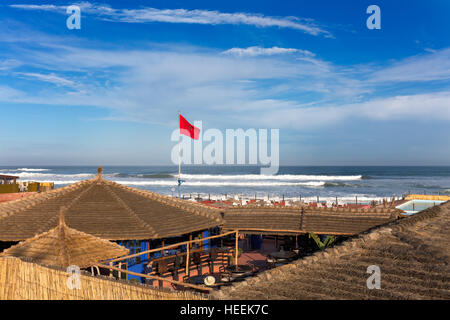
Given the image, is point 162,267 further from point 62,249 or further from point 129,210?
point 62,249

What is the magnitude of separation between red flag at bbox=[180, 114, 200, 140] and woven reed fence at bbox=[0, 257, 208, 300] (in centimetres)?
1261

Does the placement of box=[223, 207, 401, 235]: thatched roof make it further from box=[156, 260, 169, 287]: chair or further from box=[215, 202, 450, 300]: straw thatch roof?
box=[215, 202, 450, 300]: straw thatch roof

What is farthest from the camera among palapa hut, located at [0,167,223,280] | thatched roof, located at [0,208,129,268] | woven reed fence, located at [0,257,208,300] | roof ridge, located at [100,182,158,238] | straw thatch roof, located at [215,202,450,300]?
roof ridge, located at [100,182,158,238]

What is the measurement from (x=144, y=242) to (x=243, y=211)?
11.4 feet

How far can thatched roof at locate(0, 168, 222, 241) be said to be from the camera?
903cm

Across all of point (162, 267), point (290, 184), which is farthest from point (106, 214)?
point (290, 184)

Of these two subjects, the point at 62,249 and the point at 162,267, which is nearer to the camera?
the point at 62,249

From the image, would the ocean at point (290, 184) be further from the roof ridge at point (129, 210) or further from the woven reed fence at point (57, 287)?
the woven reed fence at point (57, 287)

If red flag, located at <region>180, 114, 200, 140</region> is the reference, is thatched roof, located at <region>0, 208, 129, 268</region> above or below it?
below

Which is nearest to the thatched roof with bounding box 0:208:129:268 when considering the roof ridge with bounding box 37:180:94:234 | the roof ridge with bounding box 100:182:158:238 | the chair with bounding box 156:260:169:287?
the roof ridge with bounding box 37:180:94:234

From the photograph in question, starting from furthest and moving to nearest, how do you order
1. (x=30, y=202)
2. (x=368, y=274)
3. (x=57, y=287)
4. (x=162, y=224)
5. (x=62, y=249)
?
(x=30, y=202)
(x=162, y=224)
(x=62, y=249)
(x=57, y=287)
(x=368, y=274)

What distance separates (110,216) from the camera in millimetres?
9766

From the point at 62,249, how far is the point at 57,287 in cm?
140
